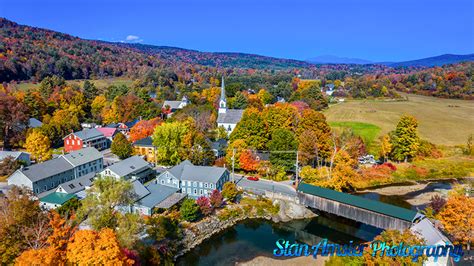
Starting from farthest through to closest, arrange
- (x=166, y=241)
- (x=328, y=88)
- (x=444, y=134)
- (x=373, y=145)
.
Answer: (x=328, y=88) → (x=444, y=134) → (x=373, y=145) → (x=166, y=241)

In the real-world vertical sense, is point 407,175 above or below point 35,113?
below

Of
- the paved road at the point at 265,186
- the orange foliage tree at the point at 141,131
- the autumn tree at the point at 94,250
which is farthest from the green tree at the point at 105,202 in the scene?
the orange foliage tree at the point at 141,131

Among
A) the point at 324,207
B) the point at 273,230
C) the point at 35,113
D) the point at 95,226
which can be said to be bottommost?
the point at 273,230

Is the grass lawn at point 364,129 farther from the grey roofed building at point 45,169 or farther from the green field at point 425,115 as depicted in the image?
the grey roofed building at point 45,169

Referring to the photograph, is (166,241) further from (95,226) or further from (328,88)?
(328,88)

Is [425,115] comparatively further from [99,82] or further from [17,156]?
[99,82]

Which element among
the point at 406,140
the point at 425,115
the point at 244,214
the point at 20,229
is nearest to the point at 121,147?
the point at 244,214

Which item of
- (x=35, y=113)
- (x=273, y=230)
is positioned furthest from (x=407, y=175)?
(x=35, y=113)
